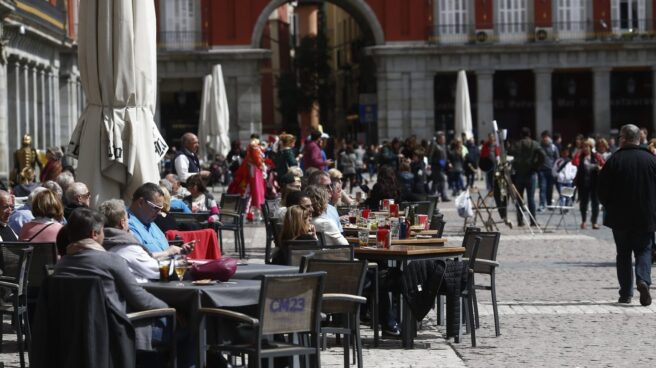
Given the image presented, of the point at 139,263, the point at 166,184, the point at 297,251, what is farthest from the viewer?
the point at 166,184

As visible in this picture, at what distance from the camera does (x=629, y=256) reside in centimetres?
1581

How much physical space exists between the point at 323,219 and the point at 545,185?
19372 mm

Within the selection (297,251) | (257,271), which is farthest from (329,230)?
(257,271)

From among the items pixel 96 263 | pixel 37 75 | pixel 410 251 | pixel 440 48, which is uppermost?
pixel 440 48

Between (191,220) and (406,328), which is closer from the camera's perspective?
(406,328)

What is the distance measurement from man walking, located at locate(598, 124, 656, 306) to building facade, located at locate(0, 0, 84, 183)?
70.2ft

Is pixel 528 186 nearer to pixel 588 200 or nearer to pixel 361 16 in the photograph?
pixel 588 200

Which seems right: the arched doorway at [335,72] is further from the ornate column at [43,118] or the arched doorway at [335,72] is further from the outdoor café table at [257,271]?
the outdoor café table at [257,271]

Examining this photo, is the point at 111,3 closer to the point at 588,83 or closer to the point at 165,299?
the point at 165,299

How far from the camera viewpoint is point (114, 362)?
9.23m

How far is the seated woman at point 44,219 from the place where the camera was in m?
12.9

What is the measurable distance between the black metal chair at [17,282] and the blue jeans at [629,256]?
20.9 ft

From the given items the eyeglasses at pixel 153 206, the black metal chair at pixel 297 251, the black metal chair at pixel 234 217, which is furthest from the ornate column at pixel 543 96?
the eyeglasses at pixel 153 206

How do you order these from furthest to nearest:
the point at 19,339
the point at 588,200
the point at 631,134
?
the point at 588,200 → the point at 631,134 → the point at 19,339
